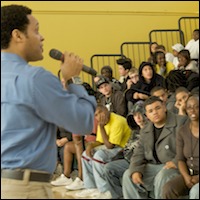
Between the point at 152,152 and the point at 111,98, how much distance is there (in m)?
1.91

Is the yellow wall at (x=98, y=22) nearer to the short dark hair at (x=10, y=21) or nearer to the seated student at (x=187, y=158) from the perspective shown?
the seated student at (x=187, y=158)

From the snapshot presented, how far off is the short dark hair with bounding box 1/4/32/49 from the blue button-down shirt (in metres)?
0.11

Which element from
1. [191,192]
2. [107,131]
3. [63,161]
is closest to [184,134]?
[191,192]

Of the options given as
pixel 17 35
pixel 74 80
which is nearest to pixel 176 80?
pixel 74 80

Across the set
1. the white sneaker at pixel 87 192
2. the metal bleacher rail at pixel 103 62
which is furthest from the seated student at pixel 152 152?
the metal bleacher rail at pixel 103 62

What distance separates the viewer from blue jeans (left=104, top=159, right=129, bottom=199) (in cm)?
486

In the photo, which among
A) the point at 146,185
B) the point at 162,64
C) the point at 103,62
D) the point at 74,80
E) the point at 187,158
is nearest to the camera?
the point at 74,80

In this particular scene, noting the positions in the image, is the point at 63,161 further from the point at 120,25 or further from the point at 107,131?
the point at 120,25

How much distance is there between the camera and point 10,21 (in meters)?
1.74

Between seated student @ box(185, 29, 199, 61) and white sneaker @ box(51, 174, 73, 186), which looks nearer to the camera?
white sneaker @ box(51, 174, 73, 186)

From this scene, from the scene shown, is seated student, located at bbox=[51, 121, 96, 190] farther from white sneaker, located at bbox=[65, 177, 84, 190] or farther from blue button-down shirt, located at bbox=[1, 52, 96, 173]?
blue button-down shirt, located at bbox=[1, 52, 96, 173]

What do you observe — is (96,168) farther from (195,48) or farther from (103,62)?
(103,62)

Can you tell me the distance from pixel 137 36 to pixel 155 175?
17.1ft

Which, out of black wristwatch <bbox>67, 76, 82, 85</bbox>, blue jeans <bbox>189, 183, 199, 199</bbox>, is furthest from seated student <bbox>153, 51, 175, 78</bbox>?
black wristwatch <bbox>67, 76, 82, 85</bbox>
